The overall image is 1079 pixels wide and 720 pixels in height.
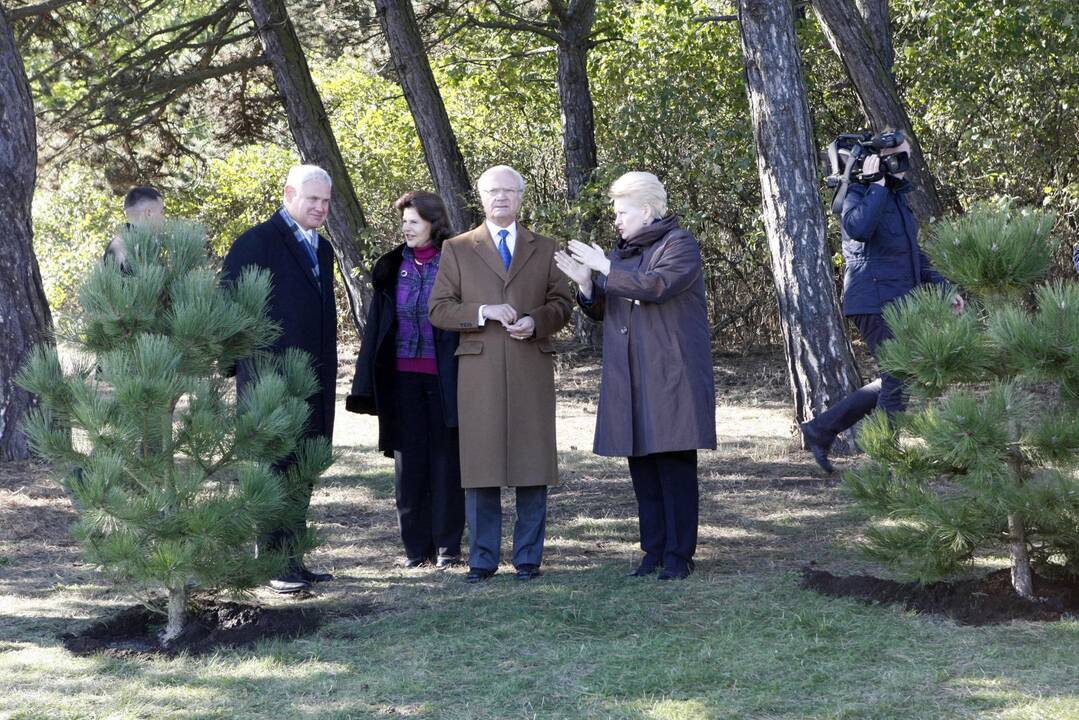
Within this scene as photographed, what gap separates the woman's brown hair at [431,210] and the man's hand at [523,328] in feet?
2.50

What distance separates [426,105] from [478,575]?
746 centimetres

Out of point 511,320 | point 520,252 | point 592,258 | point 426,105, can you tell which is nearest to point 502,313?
point 511,320

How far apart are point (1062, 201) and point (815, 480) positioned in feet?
16.4

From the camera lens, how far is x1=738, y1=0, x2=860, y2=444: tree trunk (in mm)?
8398

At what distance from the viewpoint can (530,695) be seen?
425 cm

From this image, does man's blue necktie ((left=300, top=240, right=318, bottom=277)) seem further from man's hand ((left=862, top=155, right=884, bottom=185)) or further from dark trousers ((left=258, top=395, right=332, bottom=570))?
man's hand ((left=862, top=155, right=884, bottom=185))

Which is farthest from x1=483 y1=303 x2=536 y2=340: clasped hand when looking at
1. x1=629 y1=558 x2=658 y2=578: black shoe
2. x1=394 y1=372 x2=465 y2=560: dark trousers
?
x1=629 y1=558 x2=658 y2=578: black shoe

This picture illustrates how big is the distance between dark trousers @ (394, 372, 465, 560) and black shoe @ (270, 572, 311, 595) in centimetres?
72

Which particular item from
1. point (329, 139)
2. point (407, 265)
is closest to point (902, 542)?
point (407, 265)

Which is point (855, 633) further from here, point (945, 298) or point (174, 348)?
point (174, 348)

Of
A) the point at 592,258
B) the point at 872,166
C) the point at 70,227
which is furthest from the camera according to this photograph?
the point at 70,227

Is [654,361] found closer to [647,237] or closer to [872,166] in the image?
[647,237]

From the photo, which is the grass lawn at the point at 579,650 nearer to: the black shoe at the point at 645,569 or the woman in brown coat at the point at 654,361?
the black shoe at the point at 645,569

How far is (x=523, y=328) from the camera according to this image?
5.84 meters
